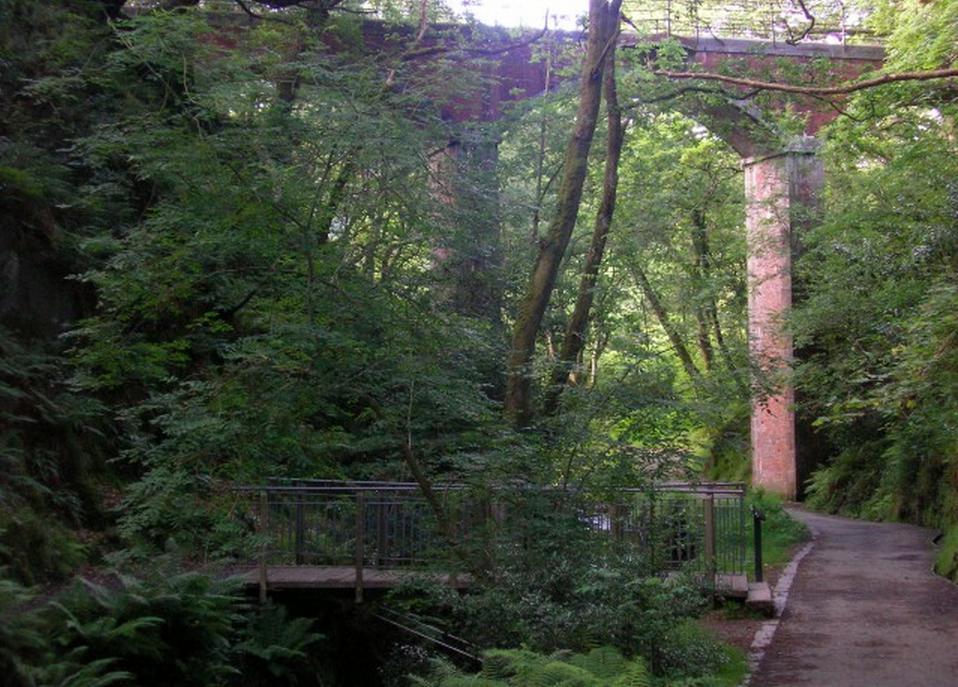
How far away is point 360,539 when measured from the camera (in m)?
14.1

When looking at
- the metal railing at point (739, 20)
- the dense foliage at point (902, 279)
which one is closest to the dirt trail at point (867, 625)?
the dense foliage at point (902, 279)

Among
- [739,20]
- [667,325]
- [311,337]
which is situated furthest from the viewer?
[667,325]

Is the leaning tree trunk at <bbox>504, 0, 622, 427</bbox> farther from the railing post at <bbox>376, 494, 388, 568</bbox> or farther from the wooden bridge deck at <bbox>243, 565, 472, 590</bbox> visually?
the wooden bridge deck at <bbox>243, 565, 472, 590</bbox>

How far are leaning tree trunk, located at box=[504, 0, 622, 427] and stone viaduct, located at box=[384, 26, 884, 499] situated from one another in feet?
8.76

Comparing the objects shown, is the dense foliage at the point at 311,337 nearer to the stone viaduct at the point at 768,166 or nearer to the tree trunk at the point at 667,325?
the stone viaduct at the point at 768,166

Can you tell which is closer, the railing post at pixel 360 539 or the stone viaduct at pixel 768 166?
the railing post at pixel 360 539

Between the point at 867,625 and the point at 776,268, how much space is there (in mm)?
18268

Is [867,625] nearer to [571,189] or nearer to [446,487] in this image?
[446,487]

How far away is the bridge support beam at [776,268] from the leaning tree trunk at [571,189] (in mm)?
8099

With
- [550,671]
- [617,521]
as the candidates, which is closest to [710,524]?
[617,521]

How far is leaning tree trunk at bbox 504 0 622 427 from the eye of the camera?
1472cm

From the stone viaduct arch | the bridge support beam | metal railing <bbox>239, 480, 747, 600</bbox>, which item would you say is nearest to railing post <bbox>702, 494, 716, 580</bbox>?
metal railing <bbox>239, 480, 747, 600</bbox>

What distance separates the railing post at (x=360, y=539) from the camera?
13.9 metres

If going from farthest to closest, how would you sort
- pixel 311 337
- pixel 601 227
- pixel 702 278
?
pixel 702 278
pixel 601 227
pixel 311 337
